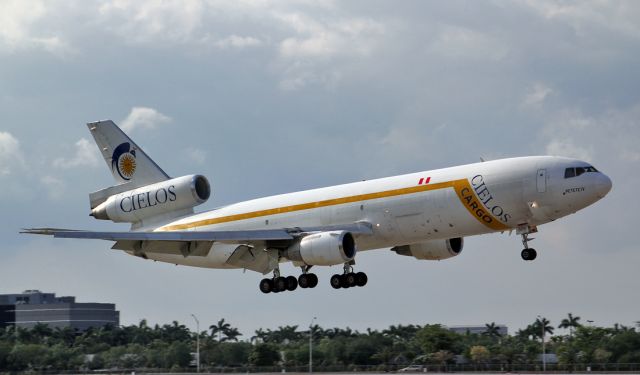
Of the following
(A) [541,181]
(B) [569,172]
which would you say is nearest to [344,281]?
(A) [541,181]

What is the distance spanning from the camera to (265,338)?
15550cm

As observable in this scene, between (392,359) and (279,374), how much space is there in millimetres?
22890

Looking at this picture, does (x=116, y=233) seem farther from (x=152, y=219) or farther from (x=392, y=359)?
(x=392, y=359)

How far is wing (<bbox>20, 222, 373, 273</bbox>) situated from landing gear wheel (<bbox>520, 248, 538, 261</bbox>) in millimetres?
7607

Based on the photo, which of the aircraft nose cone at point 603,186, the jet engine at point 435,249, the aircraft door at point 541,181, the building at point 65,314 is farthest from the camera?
the building at point 65,314

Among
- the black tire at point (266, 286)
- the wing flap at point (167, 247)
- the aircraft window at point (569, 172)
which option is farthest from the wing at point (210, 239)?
the aircraft window at point (569, 172)

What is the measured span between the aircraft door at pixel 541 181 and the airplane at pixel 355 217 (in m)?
0.05

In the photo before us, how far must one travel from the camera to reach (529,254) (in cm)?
5253

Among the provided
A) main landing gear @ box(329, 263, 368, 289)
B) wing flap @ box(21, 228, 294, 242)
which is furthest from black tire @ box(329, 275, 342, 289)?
wing flap @ box(21, 228, 294, 242)

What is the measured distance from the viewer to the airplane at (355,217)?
51.7 m

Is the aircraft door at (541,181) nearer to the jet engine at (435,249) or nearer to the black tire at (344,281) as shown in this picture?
the jet engine at (435,249)

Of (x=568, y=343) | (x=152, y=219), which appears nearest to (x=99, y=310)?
(x=568, y=343)

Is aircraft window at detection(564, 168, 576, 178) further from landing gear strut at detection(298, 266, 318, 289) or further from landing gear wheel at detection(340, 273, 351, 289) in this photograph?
landing gear strut at detection(298, 266, 318, 289)

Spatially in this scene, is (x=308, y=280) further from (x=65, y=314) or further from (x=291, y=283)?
(x=65, y=314)
